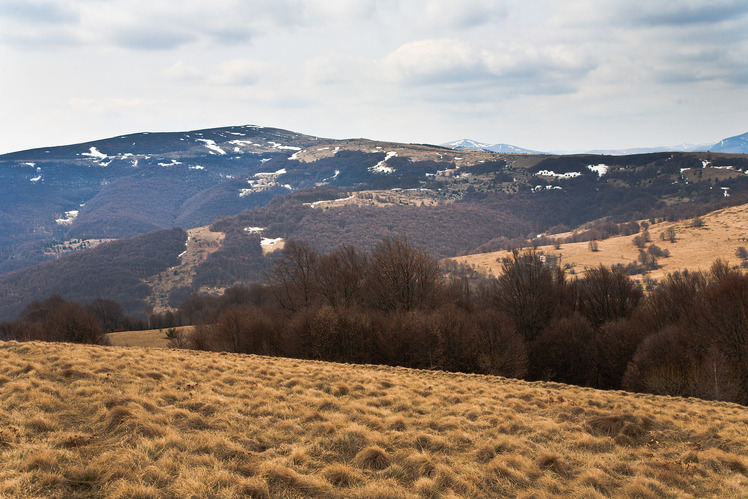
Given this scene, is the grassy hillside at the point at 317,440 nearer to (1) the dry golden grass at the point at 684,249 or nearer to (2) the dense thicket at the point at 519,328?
(2) the dense thicket at the point at 519,328

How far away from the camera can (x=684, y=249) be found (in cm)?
15775

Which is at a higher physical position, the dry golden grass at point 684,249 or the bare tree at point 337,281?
the bare tree at point 337,281

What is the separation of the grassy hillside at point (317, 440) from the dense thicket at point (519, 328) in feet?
79.5

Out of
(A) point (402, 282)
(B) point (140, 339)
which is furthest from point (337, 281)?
(B) point (140, 339)

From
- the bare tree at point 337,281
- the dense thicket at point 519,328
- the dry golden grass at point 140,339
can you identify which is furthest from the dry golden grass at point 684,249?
the dry golden grass at point 140,339

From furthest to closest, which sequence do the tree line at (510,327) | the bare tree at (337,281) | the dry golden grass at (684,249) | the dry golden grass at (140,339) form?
the dry golden grass at (684,249)
the dry golden grass at (140,339)
the bare tree at (337,281)
the tree line at (510,327)

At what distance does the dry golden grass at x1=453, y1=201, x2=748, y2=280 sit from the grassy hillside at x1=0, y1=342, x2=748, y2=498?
467ft

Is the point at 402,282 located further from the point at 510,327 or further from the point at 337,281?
the point at 510,327

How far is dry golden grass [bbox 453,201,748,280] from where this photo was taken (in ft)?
465

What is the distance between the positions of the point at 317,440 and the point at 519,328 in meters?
54.2

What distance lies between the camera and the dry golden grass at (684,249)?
14162 cm

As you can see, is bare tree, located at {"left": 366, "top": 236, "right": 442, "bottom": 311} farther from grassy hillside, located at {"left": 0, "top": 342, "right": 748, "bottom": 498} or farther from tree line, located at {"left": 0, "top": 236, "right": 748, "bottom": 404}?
grassy hillside, located at {"left": 0, "top": 342, "right": 748, "bottom": 498}

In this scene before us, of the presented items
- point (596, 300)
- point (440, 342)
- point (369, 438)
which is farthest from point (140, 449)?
point (596, 300)

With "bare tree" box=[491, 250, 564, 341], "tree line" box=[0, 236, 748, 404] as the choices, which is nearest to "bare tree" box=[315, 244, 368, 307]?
"tree line" box=[0, 236, 748, 404]
